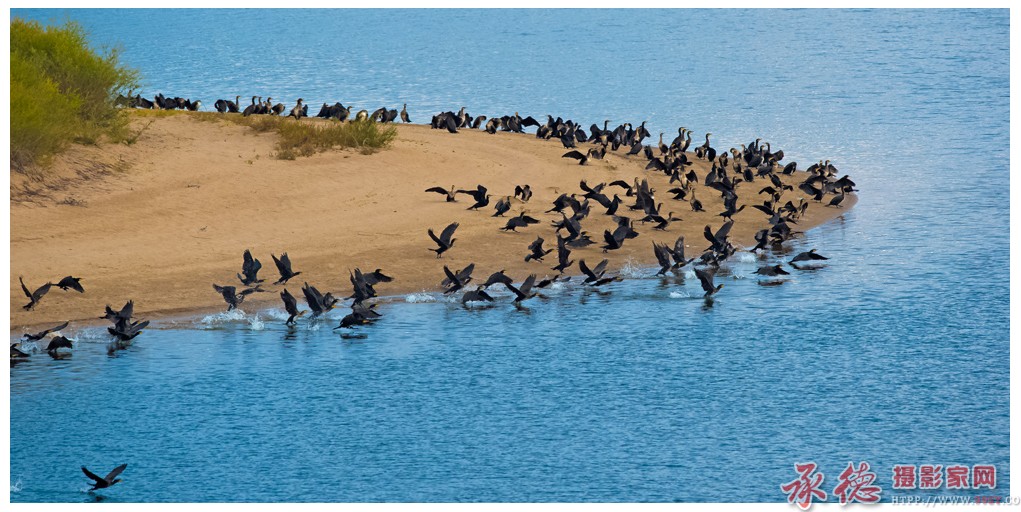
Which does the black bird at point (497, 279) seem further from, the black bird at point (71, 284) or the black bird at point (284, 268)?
the black bird at point (71, 284)

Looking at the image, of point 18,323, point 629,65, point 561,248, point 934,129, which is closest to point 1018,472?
point 561,248

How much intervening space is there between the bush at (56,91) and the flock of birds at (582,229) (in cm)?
111

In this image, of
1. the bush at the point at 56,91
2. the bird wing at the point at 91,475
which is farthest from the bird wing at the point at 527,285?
the bush at the point at 56,91

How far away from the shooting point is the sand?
23828mm

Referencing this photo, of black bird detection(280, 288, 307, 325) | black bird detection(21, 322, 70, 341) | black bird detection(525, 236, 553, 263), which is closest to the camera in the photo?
black bird detection(21, 322, 70, 341)

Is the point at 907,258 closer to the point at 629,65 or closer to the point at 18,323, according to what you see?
the point at 18,323

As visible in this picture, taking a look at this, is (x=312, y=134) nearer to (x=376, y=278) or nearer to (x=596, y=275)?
(x=376, y=278)

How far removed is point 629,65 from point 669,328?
68703mm

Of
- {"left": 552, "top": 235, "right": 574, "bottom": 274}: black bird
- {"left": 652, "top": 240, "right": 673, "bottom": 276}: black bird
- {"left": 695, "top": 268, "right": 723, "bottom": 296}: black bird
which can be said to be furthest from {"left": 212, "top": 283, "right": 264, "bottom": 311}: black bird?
{"left": 695, "top": 268, "right": 723, "bottom": 296}: black bird

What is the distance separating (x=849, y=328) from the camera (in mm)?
21984

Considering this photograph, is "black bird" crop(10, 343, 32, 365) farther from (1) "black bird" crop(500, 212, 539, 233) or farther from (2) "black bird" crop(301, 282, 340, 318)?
(1) "black bird" crop(500, 212, 539, 233)

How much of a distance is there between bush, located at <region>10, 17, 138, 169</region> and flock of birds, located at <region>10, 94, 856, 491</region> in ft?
3.65

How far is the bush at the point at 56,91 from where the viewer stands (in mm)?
28734

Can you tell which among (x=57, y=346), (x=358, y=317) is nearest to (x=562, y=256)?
(x=358, y=317)
